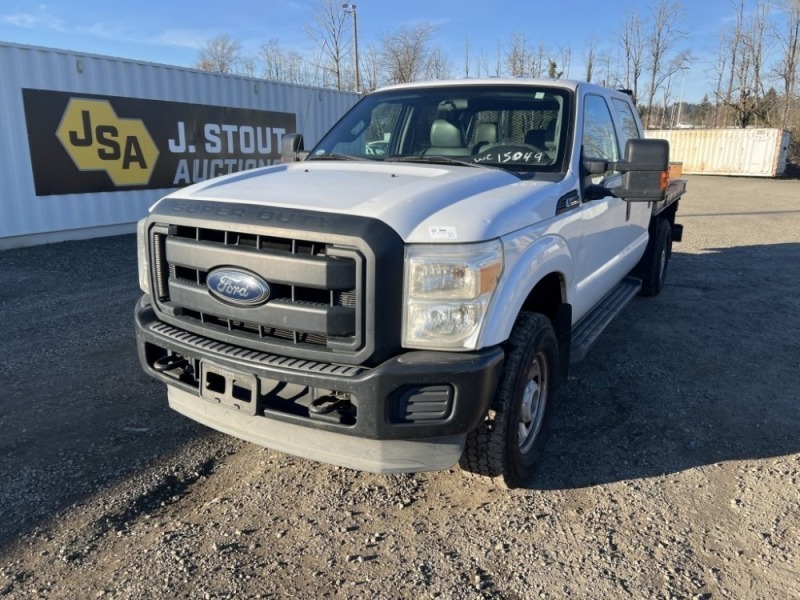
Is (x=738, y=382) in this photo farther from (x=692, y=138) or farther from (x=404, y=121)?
(x=692, y=138)

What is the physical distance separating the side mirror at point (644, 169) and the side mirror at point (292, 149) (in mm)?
2168

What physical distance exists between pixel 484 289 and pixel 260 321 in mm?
946

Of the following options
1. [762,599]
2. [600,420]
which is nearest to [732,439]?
[600,420]

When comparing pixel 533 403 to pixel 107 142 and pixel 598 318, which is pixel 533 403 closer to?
pixel 598 318

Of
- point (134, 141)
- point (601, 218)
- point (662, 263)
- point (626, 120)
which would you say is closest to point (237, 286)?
point (601, 218)

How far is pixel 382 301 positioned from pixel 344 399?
18.7 inches

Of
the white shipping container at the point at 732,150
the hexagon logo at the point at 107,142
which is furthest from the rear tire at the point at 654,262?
the white shipping container at the point at 732,150

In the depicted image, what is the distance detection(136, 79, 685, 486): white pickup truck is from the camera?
241 centimetres

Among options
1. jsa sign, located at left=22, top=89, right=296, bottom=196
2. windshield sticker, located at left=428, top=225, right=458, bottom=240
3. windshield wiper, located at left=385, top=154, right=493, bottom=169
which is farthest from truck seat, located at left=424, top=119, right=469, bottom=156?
jsa sign, located at left=22, top=89, right=296, bottom=196

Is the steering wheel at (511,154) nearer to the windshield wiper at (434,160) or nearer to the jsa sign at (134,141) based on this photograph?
the windshield wiper at (434,160)

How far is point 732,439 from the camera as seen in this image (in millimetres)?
3648

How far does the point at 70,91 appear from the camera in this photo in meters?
9.72

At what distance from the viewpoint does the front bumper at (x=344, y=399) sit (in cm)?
240

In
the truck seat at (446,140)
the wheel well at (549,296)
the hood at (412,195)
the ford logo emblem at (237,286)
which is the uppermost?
the truck seat at (446,140)
